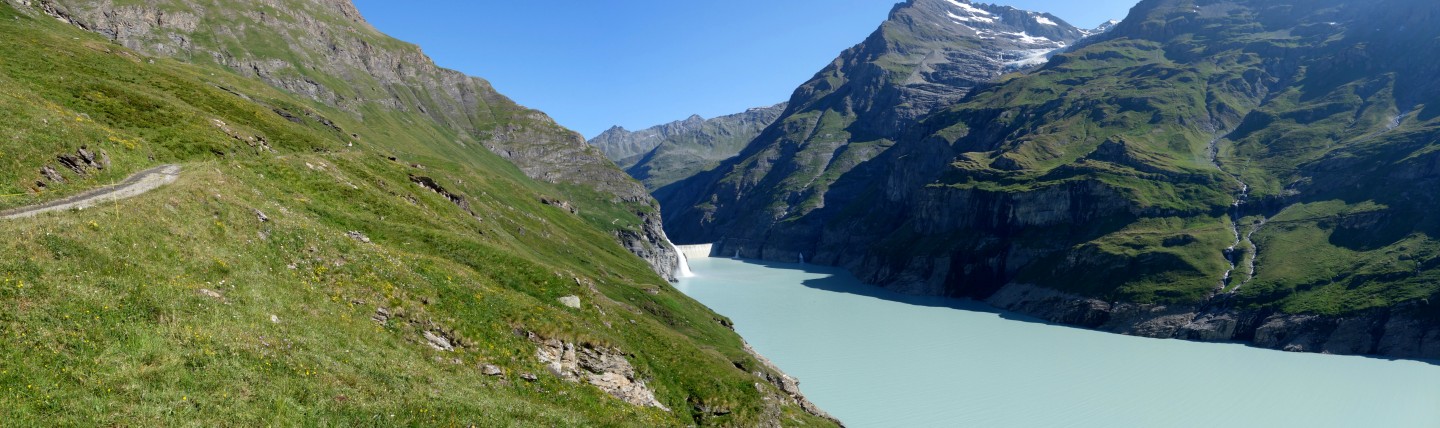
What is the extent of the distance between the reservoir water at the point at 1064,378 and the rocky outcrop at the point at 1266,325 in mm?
3982

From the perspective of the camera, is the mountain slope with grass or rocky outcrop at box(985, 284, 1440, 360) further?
rocky outcrop at box(985, 284, 1440, 360)

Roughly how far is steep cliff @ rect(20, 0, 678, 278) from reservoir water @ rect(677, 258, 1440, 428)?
245ft

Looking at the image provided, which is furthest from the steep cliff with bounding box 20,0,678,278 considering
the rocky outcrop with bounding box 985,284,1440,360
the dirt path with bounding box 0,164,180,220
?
the rocky outcrop with bounding box 985,284,1440,360

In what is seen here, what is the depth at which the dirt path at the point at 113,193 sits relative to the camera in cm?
2236


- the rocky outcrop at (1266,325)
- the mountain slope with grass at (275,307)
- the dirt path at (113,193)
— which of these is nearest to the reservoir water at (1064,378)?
the rocky outcrop at (1266,325)

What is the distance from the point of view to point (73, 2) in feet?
400

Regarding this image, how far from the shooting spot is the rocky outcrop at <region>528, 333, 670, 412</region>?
101 ft

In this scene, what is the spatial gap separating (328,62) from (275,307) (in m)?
170

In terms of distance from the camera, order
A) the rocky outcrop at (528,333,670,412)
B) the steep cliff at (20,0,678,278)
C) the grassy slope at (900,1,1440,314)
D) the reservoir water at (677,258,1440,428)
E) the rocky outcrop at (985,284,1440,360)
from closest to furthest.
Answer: the rocky outcrop at (528,333,670,412) → the reservoir water at (677,258,1440,428) → the rocky outcrop at (985,284,1440,360) → the grassy slope at (900,1,1440,314) → the steep cliff at (20,0,678,278)

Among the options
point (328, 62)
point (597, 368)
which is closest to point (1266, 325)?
point (597, 368)

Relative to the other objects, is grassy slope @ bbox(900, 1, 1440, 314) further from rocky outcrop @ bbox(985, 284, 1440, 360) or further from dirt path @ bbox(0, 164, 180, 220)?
dirt path @ bbox(0, 164, 180, 220)

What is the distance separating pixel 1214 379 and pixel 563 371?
304 ft

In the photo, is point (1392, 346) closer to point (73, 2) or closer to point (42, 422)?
point (42, 422)

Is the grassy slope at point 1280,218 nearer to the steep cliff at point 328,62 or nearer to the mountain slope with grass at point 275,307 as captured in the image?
the steep cliff at point 328,62
